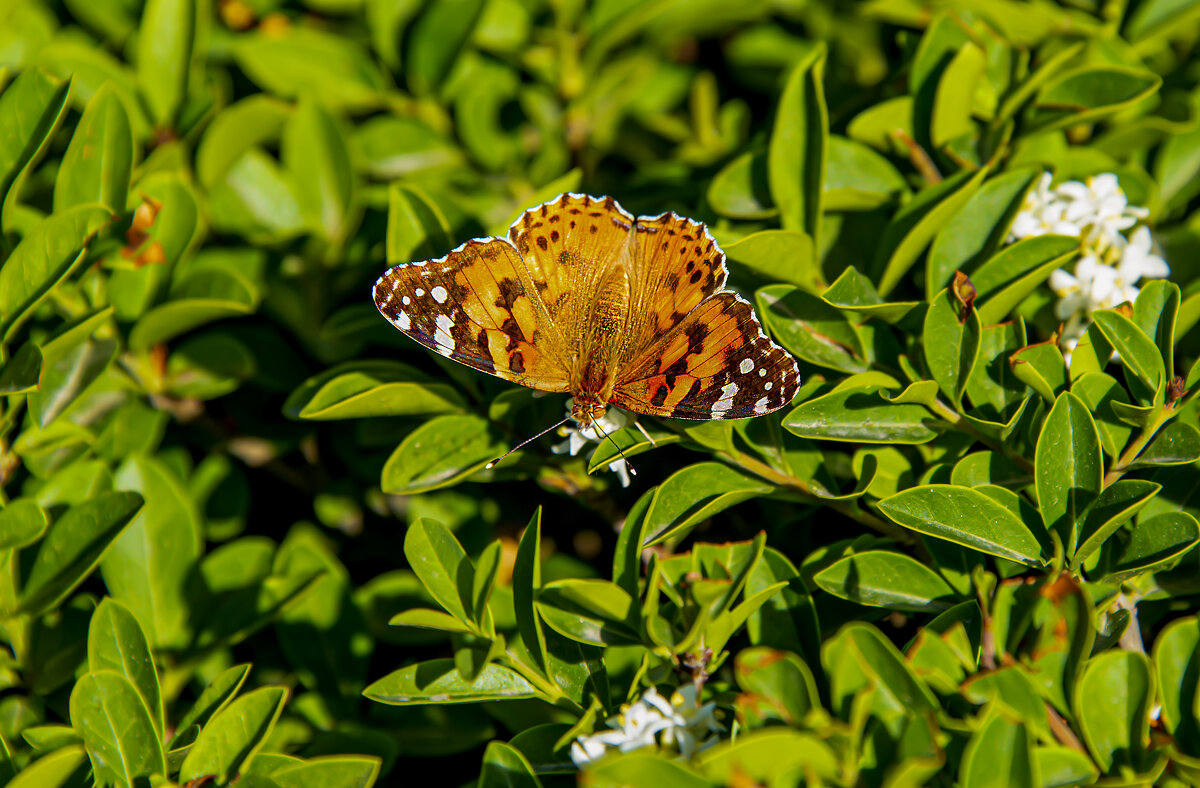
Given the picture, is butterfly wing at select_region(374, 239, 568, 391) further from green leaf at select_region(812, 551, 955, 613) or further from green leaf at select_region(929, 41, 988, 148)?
green leaf at select_region(929, 41, 988, 148)

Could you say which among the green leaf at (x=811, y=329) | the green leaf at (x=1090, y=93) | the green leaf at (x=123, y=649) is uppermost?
the green leaf at (x=1090, y=93)

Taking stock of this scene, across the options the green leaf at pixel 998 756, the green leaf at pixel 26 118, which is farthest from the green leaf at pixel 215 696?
the green leaf at pixel 998 756

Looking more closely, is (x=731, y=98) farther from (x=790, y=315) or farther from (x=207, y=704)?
(x=207, y=704)

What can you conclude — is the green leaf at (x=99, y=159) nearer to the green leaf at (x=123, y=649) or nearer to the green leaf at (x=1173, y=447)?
the green leaf at (x=123, y=649)

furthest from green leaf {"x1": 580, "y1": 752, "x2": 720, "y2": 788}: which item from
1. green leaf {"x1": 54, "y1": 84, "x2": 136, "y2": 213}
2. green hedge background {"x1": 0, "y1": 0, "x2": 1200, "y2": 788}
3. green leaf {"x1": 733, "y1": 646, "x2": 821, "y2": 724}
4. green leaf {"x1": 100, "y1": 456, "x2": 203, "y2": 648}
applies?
green leaf {"x1": 54, "y1": 84, "x2": 136, "y2": 213}

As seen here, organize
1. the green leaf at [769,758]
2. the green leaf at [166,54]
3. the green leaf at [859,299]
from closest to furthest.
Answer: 1. the green leaf at [769,758]
2. the green leaf at [859,299]
3. the green leaf at [166,54]

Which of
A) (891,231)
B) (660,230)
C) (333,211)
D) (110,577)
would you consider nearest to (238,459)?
(110,577)

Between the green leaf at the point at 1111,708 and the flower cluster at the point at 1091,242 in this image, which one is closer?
the green leaf at the point at 1111,708
